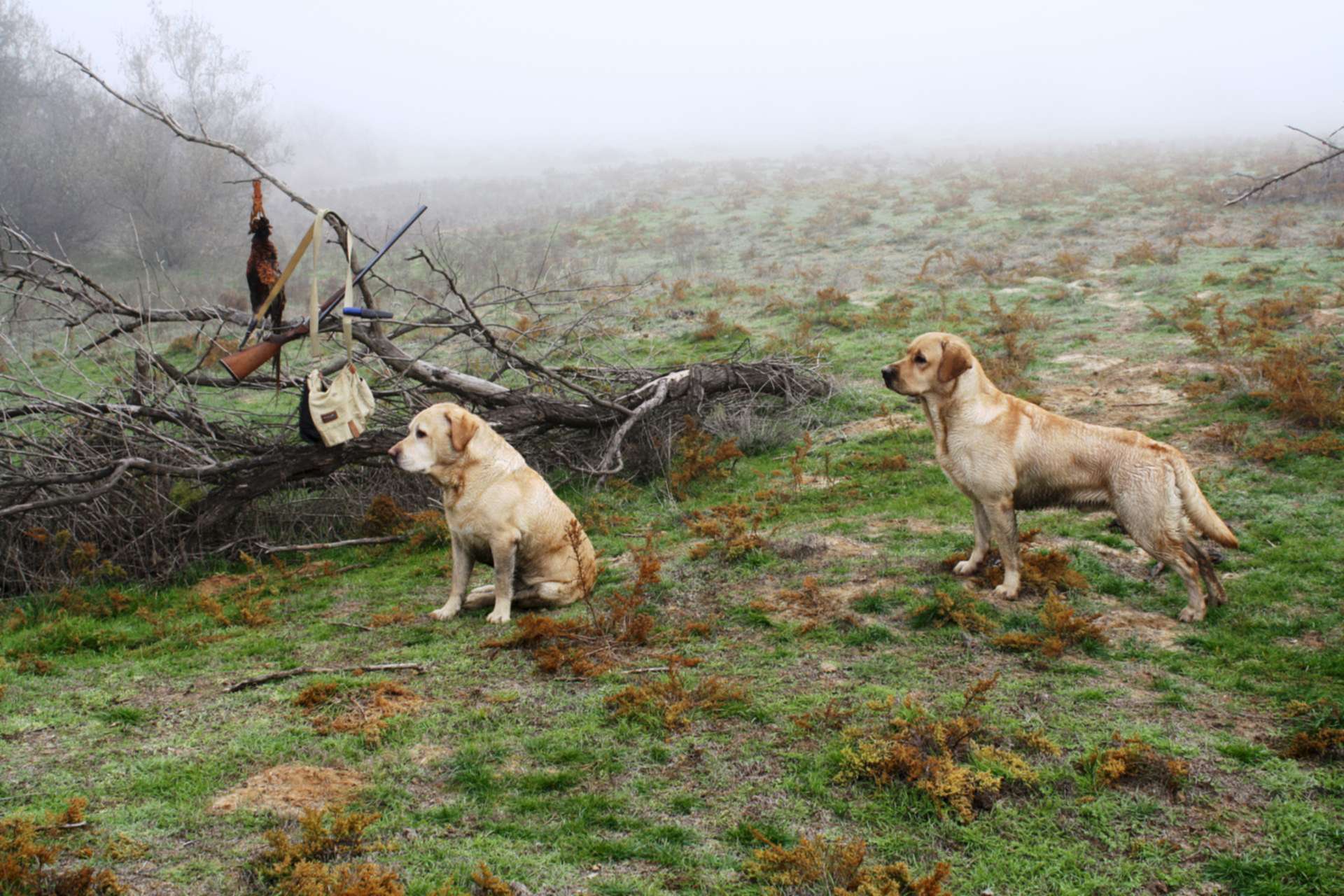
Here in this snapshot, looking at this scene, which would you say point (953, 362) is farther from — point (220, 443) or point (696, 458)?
point (220, 443)

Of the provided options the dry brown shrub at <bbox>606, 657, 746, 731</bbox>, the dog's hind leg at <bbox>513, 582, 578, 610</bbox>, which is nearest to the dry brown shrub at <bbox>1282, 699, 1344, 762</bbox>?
the dry brown shrub at <bbox>606, 657, 746, 731</bbox>

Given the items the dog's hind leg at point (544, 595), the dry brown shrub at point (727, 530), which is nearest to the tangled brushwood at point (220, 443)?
the dry brown shrub at point (727, 530)

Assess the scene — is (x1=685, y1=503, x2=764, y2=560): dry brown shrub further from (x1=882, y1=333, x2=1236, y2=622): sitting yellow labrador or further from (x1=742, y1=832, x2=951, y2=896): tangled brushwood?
(x1=742, y1=832, x2=951, y2=896): tangled brushwood

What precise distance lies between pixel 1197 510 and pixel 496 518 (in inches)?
175

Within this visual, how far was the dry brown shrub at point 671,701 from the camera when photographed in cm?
446

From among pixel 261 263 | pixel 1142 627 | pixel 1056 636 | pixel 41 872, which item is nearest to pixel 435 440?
pixel 261 263

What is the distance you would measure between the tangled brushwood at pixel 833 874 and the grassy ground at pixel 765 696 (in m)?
0.08

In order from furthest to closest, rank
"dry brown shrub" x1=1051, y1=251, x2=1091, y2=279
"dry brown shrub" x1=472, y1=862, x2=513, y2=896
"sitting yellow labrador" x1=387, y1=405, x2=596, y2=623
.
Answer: "dry brown shrub" x1=1051, y1=251, x2=1091, y2=279 < "sitting yellow labrador" x1=387, y1=405, x2=596, y2=623 < "dry brown shrub" x1=472, y1=862, x2=513, y2=896

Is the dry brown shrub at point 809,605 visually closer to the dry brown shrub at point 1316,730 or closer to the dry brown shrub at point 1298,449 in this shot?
the dry brown shrub at point 1316,730

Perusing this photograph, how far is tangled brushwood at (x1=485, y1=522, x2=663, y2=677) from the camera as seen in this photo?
17.0 feet

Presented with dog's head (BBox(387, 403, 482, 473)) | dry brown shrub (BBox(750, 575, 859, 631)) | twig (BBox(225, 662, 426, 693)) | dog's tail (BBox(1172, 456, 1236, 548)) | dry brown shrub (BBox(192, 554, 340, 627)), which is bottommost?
dry brown shrub (BBox(192, 554, 340, 627))

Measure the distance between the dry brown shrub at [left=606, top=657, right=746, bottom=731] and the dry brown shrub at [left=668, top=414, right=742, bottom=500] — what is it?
443 cm

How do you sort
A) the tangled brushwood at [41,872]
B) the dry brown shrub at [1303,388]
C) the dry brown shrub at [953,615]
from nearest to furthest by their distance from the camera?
the tangled brushwood at [41,872] < the dry brown shrub at [953,615] < the dry brown shrub at [1303,388]

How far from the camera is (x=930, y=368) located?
588cm
